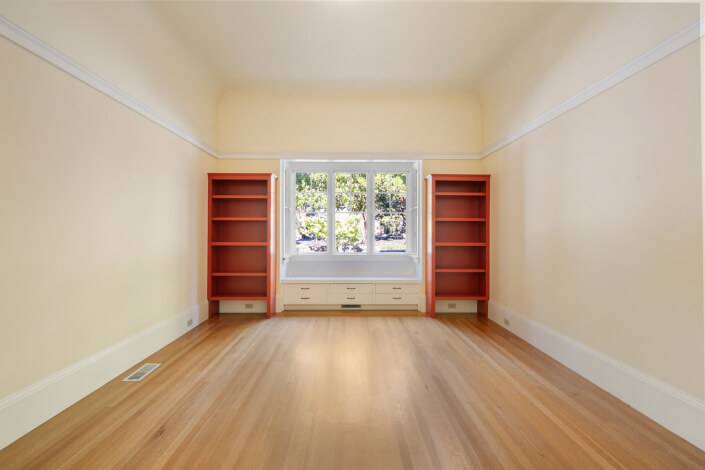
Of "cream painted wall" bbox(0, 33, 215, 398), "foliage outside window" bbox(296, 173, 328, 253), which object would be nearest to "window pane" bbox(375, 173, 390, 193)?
"foliage outside window" bbox(296, 173, 328, 253)

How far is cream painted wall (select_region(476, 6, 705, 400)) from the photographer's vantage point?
175 cm

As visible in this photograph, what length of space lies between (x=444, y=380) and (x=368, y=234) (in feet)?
9.57

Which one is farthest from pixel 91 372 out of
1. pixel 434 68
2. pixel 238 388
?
pixel 434 68

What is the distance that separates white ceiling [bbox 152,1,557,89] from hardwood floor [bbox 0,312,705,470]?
3.29 meters

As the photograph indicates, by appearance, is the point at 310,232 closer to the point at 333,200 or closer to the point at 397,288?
the point at 333,200

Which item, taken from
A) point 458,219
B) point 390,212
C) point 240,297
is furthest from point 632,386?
point 240,297

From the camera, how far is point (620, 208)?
2154 millimetres

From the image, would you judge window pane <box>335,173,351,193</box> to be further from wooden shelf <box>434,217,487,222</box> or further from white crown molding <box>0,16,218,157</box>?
white crown molding <box>0,16,218,157</box>

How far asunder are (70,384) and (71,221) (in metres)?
1.11

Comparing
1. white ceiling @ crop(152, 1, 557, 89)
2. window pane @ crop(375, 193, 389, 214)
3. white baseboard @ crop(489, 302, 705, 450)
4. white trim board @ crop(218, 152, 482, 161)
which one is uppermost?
white ceiling @ crop(152, 1, 557, 89)

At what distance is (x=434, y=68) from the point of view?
378 cm

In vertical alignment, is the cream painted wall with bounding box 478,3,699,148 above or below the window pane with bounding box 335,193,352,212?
above

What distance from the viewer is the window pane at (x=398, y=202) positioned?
16.4 ft

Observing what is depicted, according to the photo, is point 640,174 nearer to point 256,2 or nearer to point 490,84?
point 490,84
